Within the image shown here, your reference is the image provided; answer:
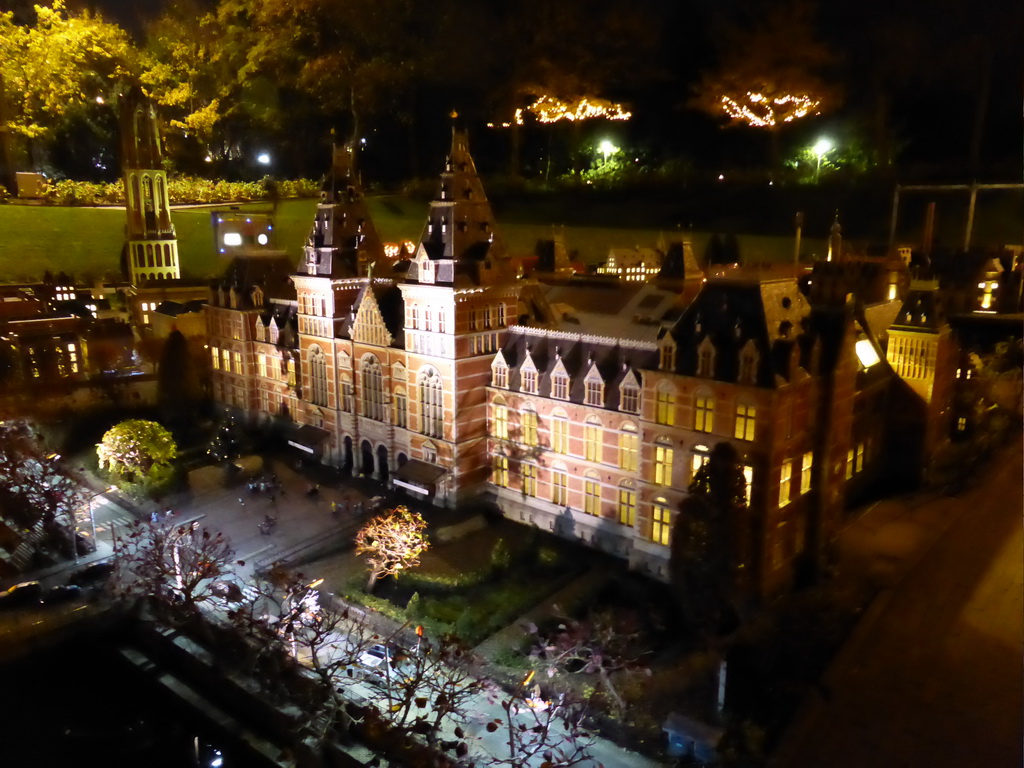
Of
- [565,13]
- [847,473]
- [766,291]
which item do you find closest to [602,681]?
[766,291]

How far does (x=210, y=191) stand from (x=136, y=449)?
80.3ft

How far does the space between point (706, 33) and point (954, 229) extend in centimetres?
2091

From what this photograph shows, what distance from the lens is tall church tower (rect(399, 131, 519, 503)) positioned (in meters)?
33.8

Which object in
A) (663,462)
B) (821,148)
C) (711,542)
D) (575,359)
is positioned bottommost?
(711,542)

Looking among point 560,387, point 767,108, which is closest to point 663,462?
point 560,387

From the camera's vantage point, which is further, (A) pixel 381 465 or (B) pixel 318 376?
(B) pixel 318 376

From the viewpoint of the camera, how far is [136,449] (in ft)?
120

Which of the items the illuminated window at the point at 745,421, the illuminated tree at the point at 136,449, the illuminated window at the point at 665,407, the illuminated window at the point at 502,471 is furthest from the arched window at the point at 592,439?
the illuminated tree at the point at 136,449

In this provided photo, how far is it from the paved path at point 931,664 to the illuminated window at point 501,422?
15.5 metres

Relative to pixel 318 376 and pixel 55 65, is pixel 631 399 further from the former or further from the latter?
pixel 55 65

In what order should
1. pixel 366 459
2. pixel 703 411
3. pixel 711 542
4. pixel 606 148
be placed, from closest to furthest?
pixel 711 542
pixel 703 411
pixel 366 459
pixel 606 148

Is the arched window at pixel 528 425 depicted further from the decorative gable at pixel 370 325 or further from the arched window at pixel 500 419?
the decorative gable at pixel 370 325

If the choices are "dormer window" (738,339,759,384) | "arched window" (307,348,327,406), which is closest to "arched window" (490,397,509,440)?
"arched window" (307,348,327,406)

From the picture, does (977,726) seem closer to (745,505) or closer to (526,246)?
(745,505)
